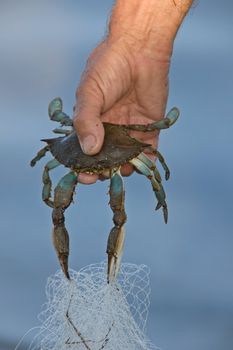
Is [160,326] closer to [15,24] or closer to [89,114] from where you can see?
[89,114]

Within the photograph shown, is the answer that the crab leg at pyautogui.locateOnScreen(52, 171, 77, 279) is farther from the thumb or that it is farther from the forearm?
the forearm

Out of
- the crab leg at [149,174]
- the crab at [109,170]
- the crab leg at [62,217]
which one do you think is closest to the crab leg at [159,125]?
the crab at [109,170]

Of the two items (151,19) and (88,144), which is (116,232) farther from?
(151,19)

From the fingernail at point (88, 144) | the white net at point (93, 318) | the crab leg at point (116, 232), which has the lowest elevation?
the white net at point (93, 318)

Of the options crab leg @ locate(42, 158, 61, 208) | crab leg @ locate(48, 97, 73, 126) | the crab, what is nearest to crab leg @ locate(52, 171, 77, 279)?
the crab

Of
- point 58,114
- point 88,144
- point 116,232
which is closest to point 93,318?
point 116,232

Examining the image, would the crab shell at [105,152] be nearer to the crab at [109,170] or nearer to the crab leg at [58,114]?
→ the crab at [109,170]
